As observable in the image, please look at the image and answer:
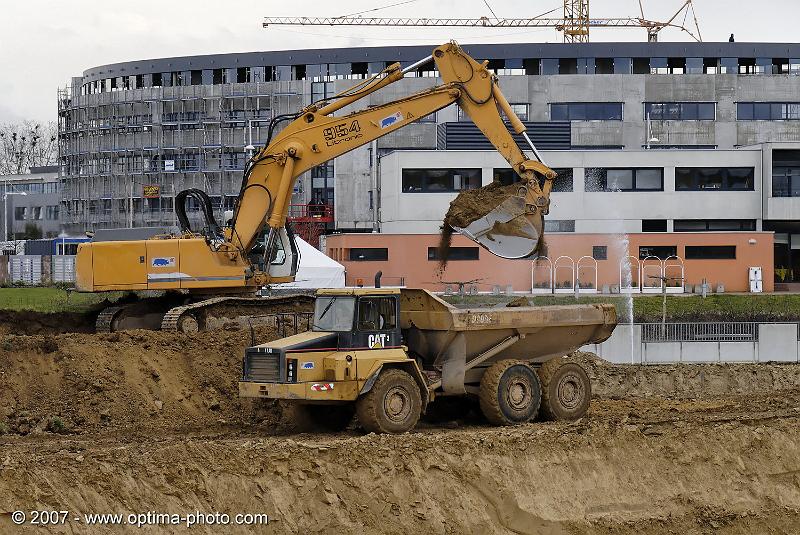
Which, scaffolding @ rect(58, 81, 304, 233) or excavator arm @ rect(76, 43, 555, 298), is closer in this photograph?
excavator arm @ rect(76, 43, 555, 298)

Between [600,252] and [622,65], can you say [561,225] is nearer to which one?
[600,252]

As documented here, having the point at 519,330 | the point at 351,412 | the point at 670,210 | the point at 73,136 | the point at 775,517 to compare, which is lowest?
the point at 775,517

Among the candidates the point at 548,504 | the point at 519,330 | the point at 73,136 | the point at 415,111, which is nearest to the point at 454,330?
the point at 519,330

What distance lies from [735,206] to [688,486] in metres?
41.4

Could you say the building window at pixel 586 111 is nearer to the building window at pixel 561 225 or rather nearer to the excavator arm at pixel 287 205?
the building window at pixel 561 225

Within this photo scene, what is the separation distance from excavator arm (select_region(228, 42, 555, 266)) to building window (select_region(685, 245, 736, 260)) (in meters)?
31.0

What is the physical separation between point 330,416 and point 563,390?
12.8ft

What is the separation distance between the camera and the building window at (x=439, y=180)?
177 ft

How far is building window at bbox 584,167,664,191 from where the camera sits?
182 ft

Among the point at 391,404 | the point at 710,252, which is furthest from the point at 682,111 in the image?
the point at 391,404

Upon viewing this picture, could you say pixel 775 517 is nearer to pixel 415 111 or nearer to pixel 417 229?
pixel 415 111

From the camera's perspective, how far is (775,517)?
56.3 feet

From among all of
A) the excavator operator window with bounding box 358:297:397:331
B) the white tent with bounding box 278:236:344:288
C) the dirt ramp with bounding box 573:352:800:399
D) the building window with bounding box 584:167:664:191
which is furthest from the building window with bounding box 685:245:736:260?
the excavator operator window with bounding box 358:297:397:331

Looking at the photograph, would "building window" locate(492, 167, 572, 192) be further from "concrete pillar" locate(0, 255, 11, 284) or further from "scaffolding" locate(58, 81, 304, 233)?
"concrete pillar" locate(0, 255, 11, 284)
